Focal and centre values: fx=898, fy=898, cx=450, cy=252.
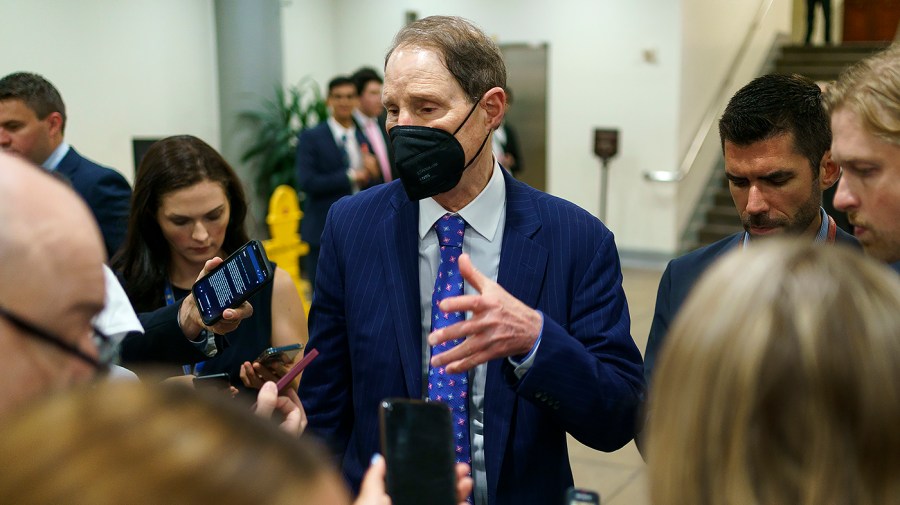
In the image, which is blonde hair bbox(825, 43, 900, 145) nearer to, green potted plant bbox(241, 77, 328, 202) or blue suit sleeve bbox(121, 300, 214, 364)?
blue suit sleeve bbox(121, 300, 214, 364)

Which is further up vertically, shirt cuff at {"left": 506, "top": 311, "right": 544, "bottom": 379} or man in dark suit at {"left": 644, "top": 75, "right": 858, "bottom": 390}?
man in dark suit at {"left": 644, "top": 75, "right": 858, "bottom": 390}

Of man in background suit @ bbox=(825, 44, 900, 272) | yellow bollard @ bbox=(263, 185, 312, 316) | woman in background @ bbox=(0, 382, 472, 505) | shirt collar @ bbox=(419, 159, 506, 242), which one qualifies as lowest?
yellow bollard @ bbox=(263, 185, 312, 316)

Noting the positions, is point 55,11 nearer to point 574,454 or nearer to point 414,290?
point 574,454

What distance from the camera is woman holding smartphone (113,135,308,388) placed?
8.71ft

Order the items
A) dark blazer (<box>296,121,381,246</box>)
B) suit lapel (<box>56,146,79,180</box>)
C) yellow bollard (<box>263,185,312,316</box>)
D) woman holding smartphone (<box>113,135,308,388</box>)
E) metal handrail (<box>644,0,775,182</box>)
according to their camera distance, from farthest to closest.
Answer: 1. metal handrail (<box>644,0,775,182</box>)
2. dark blazer (<box>296,121,381,246</box>)
3. yellow bollard (<box>263,185,312,316</box>)
4. suit lapel (<box>56,146,79,180</box>)
5. woman holding smartphone (<box>113,135,308,388</box>)

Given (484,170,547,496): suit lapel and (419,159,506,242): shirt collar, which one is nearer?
(484,170,547,496): suit lapel

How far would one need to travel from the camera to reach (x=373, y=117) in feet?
24.6

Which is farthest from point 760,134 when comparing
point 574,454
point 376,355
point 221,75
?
point 221,75

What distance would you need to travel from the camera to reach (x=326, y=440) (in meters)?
2.07

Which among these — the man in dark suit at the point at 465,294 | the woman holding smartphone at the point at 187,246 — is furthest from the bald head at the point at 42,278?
the woman holding smartphone at the point at 187,246

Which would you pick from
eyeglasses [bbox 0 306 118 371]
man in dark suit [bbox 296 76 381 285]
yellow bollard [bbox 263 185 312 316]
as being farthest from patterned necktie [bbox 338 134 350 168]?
eyeglasses [bbox 0 306 118 371]

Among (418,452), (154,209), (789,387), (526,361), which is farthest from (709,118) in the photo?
(789,387)

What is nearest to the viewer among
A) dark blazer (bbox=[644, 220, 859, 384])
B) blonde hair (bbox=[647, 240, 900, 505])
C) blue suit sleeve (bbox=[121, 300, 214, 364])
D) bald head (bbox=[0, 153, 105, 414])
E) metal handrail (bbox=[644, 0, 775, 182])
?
blonde hair (bbox=[647, 240, 900, 505])

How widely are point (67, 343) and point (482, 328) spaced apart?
76cm
